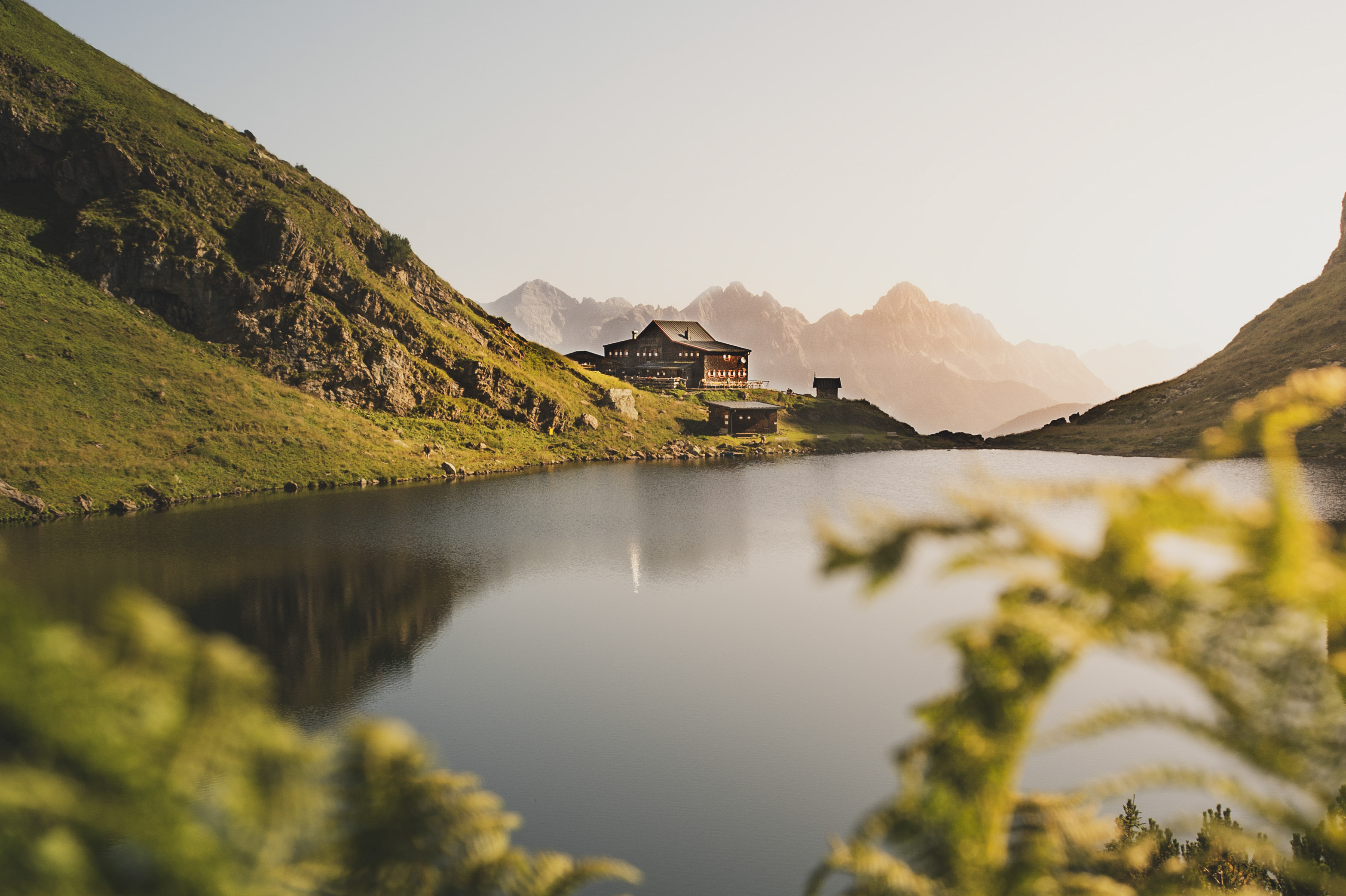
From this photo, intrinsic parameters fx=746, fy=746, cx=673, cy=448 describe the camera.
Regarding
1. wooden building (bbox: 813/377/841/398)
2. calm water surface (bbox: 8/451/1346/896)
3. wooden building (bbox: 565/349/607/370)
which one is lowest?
calm water surface (bbox: 8/451/1346/896)

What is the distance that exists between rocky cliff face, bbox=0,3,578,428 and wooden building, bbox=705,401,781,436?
22.7m

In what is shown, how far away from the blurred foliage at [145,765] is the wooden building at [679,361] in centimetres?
12369

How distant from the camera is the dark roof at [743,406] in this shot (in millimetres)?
106938

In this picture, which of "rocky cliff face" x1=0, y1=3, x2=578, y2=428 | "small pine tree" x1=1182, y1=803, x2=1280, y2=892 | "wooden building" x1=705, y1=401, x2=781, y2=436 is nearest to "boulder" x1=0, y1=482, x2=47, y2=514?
"rocky cliff face" x1=0, y1=3, x2=578, y2=428

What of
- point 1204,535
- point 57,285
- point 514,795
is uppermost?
point 57,285

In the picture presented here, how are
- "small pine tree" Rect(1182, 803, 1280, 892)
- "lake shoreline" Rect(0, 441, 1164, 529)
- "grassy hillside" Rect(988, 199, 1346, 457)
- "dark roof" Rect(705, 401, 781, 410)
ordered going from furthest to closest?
"dark roof" Rect(705, 401, 781, 410), "grassy hillside" Rect(988, 199, 1346, 457), "lake shoreline" Rect(0, 441, 1164, 529), "small pine tree" Rect(1182, 803, 1280, 892)

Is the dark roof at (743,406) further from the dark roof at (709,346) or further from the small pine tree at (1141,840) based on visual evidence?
the small pine tree at (1141,840)

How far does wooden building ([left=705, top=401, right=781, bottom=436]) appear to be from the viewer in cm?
10669

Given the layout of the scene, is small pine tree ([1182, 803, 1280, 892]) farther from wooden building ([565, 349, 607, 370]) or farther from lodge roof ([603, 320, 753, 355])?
wooden building ([565, 349, 607, 370])

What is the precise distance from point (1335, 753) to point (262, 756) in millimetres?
5100

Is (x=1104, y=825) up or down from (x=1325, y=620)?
down

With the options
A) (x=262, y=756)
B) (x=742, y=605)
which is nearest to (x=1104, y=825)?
(x=262, y=756)

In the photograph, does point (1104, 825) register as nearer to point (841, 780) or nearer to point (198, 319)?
point (841, 780)

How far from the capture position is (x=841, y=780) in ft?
60.0
